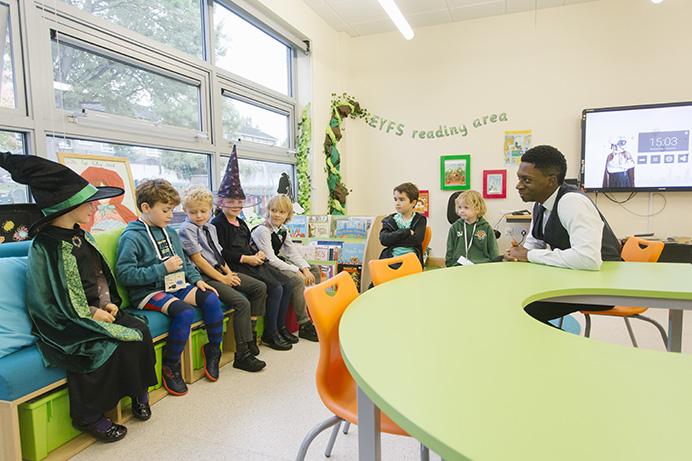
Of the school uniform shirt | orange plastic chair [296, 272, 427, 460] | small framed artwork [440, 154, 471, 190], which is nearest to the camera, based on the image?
orange plastic chair [296, 272, 427, 460]

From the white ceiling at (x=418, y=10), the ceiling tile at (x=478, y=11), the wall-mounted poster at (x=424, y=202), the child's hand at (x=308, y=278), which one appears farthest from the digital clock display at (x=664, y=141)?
the child's hand at (x=308, y=278)

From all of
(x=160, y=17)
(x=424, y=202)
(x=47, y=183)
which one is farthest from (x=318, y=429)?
(x=424, y=202)

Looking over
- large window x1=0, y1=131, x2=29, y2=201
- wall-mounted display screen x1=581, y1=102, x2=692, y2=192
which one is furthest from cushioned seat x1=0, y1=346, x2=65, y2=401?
wall-mounted display screen x1=581, y1=102, x2=692, y2=192

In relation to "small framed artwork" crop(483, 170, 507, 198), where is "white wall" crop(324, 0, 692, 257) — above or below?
above

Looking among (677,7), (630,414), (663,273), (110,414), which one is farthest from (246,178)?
(677,7)

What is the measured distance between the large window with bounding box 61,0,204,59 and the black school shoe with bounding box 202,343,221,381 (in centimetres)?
223

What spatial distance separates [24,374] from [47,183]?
757mm

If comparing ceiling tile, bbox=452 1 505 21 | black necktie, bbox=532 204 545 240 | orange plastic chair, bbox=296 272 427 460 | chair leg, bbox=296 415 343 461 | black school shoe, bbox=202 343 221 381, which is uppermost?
ceiling tile, bbox=452 1 505 21

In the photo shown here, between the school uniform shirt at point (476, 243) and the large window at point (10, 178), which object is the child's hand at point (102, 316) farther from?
the school uniform shirt at point (476, 243)

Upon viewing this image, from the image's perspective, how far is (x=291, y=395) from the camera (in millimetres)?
2117

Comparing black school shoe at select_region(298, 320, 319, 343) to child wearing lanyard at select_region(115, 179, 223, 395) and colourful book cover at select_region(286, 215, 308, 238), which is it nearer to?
child wearing lanyard at select_region(115, 179, 223, 395)

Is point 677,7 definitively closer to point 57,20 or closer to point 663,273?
point 663,273

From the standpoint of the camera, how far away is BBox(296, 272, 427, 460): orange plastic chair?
113 centimetres

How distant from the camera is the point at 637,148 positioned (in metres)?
4.23
